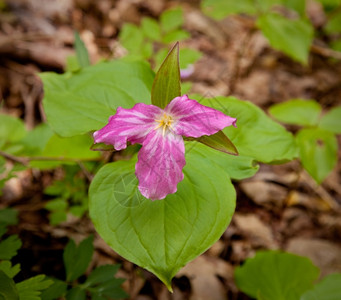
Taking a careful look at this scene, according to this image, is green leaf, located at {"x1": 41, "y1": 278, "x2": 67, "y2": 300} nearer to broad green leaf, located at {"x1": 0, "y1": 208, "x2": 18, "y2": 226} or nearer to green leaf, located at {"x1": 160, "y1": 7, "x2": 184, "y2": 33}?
broad green leaf, located at {"x1": 0, "y1": 208, "x2": 18, "y2": 226}

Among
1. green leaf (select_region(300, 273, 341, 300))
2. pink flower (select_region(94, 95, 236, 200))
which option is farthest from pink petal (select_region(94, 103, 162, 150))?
green leaf (select_region(300, 273, 341, 300))

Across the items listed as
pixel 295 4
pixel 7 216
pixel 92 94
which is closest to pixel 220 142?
pixel 92 94

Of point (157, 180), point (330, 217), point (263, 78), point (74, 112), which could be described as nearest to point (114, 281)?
point (157, 180)

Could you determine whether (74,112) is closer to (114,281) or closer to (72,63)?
(114,281)

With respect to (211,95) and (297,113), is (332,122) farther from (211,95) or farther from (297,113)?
(211,95)

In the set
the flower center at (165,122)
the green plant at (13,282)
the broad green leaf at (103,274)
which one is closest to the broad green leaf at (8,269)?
the green plant at (13,282)

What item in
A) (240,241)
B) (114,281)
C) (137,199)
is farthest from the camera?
(240,241)

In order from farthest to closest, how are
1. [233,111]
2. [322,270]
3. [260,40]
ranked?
[260,40] < [322,270] < [233,111]
